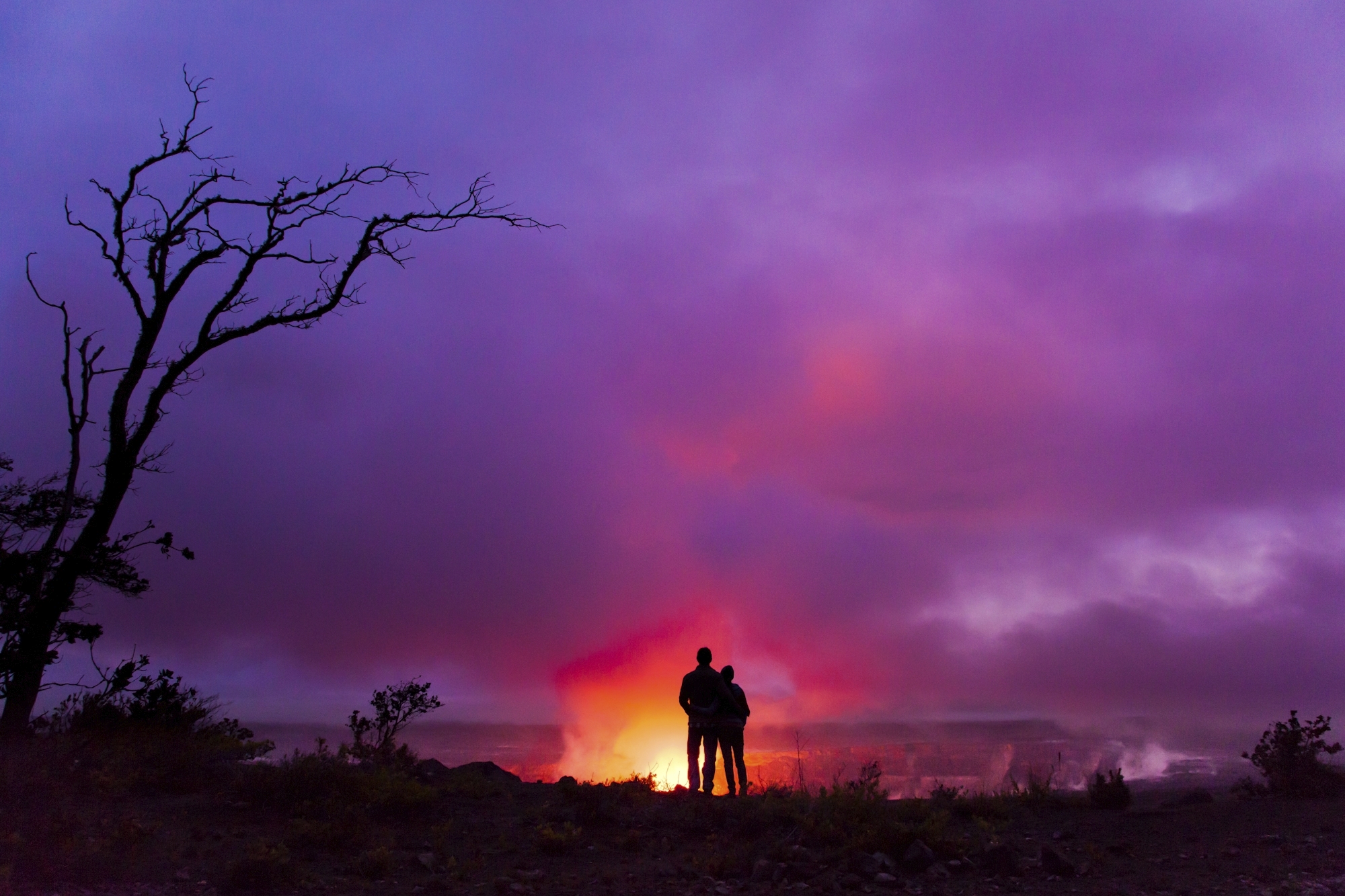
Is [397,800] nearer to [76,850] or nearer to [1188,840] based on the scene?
[76,850]

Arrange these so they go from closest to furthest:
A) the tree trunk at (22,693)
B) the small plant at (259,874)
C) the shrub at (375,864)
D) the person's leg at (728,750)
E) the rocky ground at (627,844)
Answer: the small plant at (259,874) → the rocky ground at (627,844) → the shrub at (375,864) → the tree trunk at (22,693) → the person's leg at (728,750)

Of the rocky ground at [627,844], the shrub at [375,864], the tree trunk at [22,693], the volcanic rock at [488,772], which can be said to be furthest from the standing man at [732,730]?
the tree trunk at [22,693]

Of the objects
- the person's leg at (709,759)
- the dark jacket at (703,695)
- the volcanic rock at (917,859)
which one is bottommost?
the volcanic rock at (917,859)

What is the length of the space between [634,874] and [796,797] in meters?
3.00

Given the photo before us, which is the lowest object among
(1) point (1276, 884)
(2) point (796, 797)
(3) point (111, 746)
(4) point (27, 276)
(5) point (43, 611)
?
(1) point (1276, 884)

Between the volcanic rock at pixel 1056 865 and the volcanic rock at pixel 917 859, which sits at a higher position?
the volcanic rock at pixel 917 859

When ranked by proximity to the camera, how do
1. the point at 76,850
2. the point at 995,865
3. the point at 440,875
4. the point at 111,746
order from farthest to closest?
the point at 111,746 → the point at 995,865 → the point at 440,875 → the point at 76,850

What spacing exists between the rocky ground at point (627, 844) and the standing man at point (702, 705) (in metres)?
1.63

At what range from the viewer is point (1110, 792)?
494 inches

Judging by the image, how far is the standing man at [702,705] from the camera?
1355 centimetres

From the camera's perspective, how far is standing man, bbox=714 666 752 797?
44.8 feet

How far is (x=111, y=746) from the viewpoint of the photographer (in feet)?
37.1

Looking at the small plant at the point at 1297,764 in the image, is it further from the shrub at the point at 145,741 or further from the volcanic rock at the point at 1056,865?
the shrub at the point at 145,741

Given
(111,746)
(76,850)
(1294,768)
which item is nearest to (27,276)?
(111,746)
